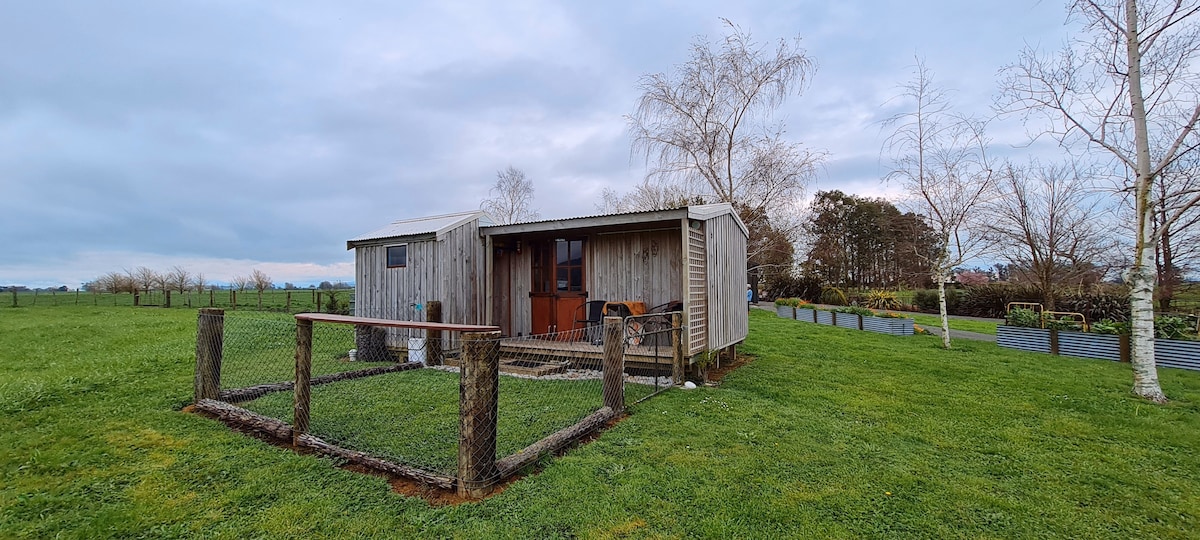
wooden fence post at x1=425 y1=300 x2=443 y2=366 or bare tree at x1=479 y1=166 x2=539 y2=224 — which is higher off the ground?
bare tree at x1=479 y1=166 x2=539 y2=224

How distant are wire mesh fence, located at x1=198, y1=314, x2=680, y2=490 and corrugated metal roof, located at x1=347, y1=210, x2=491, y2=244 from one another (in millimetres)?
1529

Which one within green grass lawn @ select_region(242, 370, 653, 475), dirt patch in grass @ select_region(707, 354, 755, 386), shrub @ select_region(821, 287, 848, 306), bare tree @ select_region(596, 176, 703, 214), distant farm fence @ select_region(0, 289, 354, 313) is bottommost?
dirt patch in grass @ select_region(707, 354, 755, 386)

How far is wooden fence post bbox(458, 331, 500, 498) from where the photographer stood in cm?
266

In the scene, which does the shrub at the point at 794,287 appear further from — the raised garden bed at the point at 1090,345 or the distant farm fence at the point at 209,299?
the distant farm fence at the point at 209,299

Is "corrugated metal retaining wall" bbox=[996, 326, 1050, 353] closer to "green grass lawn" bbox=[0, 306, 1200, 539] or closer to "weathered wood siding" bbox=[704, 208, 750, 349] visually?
"green grass lawn" bbox=[0, 306, 1200, 539]

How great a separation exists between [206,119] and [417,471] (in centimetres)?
1104

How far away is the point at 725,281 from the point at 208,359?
6168 millimetres

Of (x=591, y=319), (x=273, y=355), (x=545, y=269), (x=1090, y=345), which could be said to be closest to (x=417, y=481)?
(x=591, y=319)

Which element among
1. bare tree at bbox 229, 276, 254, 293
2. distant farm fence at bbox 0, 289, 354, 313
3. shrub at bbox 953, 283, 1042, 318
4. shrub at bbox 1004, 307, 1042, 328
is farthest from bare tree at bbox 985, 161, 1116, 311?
bare tree at bbox 229, 276, 254, 293

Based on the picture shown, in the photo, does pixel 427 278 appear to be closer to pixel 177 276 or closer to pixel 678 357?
pixel 678 357

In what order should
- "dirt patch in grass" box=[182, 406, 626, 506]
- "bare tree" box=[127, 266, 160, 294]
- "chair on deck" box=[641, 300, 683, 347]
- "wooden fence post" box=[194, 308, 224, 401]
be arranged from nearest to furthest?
1. "dirt patch in grass" box=[182, 406, 626, 506]
2. "wooden fence post" box=[194, 308, 224, 401]
3. "chair on deck" box=[641, 300, 683, 347]
4. "bare tree" box=[127, 266, 160, 294]

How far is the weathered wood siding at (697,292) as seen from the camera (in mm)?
5887

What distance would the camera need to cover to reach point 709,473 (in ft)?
9.77

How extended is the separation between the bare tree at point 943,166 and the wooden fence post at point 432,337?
29.2ft
